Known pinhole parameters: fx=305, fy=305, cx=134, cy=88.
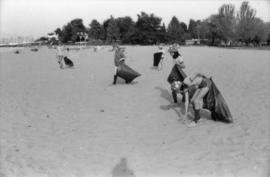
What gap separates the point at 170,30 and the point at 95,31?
2660 centimetres

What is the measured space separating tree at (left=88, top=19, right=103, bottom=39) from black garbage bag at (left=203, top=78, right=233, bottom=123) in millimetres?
101631

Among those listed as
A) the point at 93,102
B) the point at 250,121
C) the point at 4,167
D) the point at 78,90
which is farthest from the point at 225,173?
the point at 78,90

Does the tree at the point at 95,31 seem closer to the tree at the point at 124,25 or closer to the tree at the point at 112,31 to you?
the tree at the point at 112,31

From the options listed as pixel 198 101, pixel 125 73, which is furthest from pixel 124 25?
pixel 198 101

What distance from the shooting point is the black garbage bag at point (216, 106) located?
7363mm

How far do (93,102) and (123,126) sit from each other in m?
2.92

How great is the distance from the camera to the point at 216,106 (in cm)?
744

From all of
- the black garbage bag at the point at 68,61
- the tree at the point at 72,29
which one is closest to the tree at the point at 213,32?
the tree at the point at 72,29

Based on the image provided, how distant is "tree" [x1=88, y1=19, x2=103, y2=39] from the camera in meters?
107

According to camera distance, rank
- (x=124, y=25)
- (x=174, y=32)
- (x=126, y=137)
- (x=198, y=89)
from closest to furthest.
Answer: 1. (x=126, y=137)
2. (x=198, y=89)
3. (x=174, y=32)
4. (x=124, y=25)

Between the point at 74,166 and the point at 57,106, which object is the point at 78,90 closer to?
the point at 57,106

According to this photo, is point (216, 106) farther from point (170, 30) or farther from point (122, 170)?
point (170, 30)

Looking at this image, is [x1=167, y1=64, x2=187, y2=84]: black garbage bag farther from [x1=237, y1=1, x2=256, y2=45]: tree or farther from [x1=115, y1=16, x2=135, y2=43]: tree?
[x1=115, y1=16, x2=135, y2=43]: tree

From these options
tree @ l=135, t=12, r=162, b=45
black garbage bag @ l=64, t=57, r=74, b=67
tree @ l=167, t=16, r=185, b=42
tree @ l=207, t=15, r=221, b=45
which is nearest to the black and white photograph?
black garbage bag @ l=64, t=57, r=74, b=67
